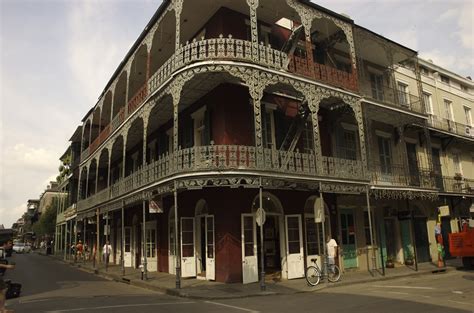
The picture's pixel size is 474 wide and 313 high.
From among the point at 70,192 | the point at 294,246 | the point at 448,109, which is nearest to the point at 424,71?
the point at 448,109

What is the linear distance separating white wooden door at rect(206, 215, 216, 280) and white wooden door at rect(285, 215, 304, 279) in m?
2.86

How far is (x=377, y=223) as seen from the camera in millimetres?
18891

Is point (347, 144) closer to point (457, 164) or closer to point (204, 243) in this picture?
point (204, 243)

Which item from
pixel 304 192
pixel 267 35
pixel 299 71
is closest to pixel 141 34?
pixel 267 35

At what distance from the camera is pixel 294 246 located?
1555 cm

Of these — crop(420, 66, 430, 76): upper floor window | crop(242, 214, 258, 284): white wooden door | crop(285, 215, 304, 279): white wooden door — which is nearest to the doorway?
crop(242, 214, 258, 284): white wooden door

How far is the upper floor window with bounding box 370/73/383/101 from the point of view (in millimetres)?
20500

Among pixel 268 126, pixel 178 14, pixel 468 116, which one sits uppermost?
pixel 178 14

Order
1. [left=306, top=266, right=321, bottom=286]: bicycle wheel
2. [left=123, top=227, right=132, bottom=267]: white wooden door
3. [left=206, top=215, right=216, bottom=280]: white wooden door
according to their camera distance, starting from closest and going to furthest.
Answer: [left=306, top=266, right=321, bottom=286]: bicycle wheel → [left=206, top=215, right=216, bottom=280]: white wooden door → [left=123, top=227, right=132, bottom=267]: white wooden door

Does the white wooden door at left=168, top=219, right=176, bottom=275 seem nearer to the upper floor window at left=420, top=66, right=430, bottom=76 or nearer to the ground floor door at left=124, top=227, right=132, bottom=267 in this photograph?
the ground floor door at left=124, top=227, right=132, bottom=267

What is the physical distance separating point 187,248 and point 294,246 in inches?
171

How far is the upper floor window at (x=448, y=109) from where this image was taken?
81.5ft

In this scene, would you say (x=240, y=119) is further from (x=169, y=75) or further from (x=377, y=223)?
(x=377, y=223)

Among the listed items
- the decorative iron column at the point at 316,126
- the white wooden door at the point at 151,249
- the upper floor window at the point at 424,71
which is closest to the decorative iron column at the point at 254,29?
the decorative iron column at the point at 316,126
